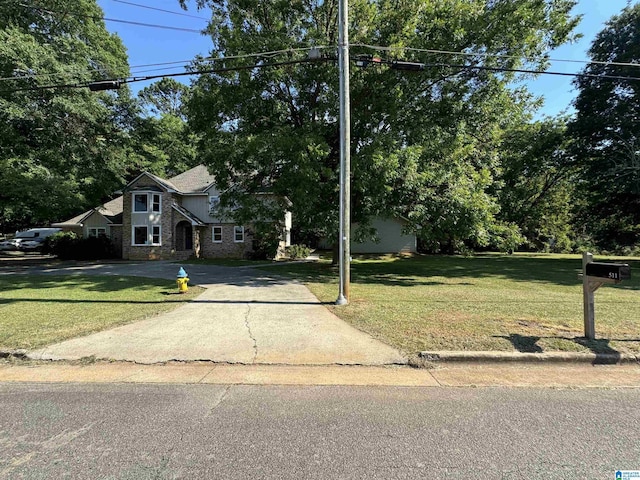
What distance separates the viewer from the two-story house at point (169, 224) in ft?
85.0

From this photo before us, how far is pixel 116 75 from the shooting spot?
58.0 ft

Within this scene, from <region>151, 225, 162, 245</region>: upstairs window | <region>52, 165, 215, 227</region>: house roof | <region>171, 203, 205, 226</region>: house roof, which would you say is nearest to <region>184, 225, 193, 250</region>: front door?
<region>171, 203, 205, 226</region>: house roof

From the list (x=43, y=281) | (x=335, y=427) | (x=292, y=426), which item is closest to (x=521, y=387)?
(x=335, y=427)

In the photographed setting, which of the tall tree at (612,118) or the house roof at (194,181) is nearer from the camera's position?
the tall tree at (612,118)

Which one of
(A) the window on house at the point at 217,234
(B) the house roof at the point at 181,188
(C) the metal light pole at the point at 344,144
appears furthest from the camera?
(A) the window on house at the point at 217,234

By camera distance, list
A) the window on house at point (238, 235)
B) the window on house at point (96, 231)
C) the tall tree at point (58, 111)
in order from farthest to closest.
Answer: the window on house at point (96, 231), the window on house at point (238, 235), the tall tree at point (58, 111)

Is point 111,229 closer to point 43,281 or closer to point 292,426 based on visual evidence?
point 43,281

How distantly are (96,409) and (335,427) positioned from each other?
2586mm

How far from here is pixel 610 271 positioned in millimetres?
5512

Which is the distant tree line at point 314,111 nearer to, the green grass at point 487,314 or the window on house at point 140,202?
the green grass at point 487,314

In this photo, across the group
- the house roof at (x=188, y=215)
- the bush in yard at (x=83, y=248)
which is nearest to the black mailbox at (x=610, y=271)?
the house roof at (x=188, y=215)

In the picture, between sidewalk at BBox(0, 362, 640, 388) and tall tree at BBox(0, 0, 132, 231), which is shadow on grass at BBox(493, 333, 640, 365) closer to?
sidewalk at BBox(0, 362, 640, 388)

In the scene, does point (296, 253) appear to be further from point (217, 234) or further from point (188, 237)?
point (188, 237)

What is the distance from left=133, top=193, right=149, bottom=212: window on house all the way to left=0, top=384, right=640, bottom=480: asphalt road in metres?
23.9
